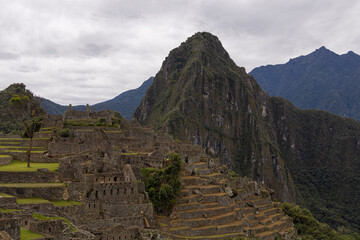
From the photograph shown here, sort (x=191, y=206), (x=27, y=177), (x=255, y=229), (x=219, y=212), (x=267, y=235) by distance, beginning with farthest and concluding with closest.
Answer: (x=267, y=235), (x=255, y=229), (x=219, y=212), (x=191, y=206), (x=27, y=177)

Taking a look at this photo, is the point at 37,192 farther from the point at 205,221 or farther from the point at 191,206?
the point at 205,221

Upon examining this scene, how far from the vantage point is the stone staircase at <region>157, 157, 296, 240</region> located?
96.9 ft

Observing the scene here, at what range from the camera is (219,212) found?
3347 cm

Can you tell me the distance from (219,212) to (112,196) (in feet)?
41.4

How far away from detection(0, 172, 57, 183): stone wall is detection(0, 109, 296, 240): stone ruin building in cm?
6

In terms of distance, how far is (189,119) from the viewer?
170 meters

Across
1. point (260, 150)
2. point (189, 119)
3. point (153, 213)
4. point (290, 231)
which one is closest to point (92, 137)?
point (153, 213)

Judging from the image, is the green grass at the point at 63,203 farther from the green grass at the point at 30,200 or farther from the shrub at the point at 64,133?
the shrub at the point at 64,133

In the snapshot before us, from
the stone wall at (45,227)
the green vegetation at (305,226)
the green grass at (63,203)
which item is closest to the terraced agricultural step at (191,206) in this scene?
the green grass at (63,203)

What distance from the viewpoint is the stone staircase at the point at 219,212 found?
29547 mm

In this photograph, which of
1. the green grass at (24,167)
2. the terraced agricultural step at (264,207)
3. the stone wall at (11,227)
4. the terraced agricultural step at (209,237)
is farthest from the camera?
the terraced agricultural step at (264,207)

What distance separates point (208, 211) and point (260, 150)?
17147cm

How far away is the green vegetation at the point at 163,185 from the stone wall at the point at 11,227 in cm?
1577

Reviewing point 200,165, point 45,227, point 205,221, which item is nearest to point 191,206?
point 205,221
